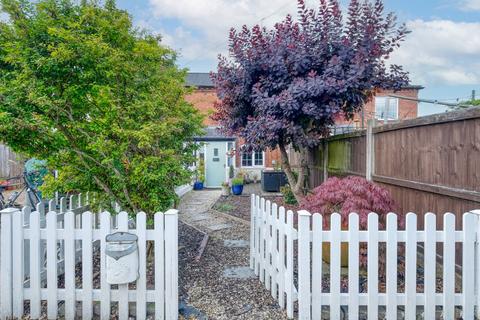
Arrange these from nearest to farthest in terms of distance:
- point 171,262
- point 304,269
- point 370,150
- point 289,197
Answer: point 304,269, point 171,262, point 370,150, point 289,197

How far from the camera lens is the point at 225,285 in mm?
3756

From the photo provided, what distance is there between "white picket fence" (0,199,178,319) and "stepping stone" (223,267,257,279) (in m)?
1.17

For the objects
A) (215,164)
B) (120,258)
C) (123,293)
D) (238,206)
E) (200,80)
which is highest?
(200,80)

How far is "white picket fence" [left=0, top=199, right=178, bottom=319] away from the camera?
298cm

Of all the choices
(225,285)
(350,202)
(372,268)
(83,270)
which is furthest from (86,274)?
(350,202)

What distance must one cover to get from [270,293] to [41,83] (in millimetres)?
3375

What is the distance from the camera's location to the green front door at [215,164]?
1505 centimetres

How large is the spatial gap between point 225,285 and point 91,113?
2.62 m

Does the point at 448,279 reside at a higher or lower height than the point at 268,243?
lower

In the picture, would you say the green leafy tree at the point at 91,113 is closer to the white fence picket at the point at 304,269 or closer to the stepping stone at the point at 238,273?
the stepping stone at the point at 238,273

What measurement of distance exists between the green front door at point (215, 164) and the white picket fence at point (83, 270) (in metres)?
12.0

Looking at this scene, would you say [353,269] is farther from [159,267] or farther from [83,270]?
[83,270]

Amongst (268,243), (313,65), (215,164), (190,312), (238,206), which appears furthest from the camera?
(215,164)

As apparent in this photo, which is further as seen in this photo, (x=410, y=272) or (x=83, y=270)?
(x=83, y=270)
